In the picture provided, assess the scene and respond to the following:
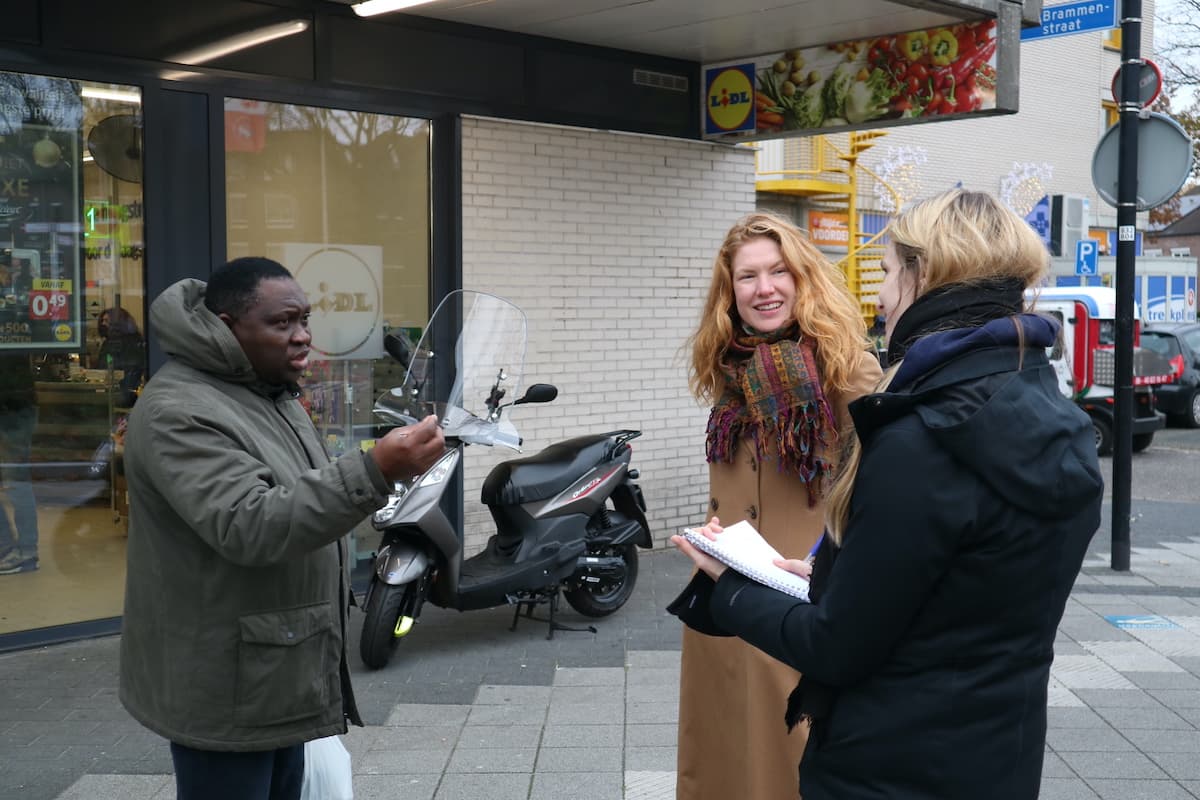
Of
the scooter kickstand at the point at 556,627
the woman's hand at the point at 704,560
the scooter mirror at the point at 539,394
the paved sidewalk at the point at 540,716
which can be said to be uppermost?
the scooter mirror at the point at 539,394

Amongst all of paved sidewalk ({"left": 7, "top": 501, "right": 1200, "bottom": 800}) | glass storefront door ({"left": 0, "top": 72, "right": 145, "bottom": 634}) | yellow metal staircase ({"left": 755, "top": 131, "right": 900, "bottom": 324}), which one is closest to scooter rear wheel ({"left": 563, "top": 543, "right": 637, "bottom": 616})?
paved sidewalk ({"left": 7, "top": 501, "right": 1200, "bottom": 800})

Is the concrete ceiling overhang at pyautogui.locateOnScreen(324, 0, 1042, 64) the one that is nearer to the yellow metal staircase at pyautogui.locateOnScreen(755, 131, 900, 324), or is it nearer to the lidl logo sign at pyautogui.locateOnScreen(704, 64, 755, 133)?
the lidl logo sign at pyautogui.locateOnScreen(704, 64, 755, 133)

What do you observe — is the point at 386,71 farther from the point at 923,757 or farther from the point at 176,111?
the point at 923,757

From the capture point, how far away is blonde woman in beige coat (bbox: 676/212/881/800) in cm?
333

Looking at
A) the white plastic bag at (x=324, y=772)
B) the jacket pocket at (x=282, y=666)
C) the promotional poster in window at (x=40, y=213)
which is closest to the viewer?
the jacket pocket at (x=282, y=666)

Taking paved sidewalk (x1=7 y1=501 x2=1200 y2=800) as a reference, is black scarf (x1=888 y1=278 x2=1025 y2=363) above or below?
above

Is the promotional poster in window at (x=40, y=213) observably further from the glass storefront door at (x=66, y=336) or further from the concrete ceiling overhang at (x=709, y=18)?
the concrete ceiling overhang at (x=709, y=18)

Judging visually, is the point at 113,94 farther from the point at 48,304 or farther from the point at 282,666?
the point at 282,666

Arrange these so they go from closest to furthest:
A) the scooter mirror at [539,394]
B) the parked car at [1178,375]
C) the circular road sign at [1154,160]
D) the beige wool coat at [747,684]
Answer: the beige wool coat at [747,684] → the scooter mirror at [539,394] → the circular road sign at [1154,160] → the parked car at [1178,375]

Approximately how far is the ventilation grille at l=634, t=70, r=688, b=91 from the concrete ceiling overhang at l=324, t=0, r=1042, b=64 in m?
0.19

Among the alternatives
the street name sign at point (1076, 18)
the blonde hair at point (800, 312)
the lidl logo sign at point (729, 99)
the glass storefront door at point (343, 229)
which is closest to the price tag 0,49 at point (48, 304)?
the glass storefront door at point (343, 229)

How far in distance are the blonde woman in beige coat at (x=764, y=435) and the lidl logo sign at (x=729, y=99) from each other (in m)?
5.58

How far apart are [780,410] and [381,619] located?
10.3ft

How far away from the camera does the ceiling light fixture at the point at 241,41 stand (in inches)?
265
